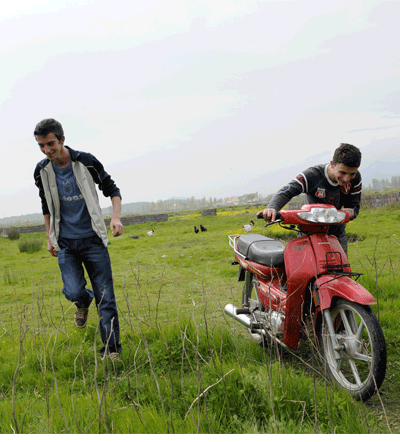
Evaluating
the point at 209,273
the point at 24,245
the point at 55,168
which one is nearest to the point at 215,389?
the point at 55,168

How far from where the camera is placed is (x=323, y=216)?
2979 mm

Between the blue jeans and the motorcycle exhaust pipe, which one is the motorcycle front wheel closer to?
the motorcycle exhaust pipe

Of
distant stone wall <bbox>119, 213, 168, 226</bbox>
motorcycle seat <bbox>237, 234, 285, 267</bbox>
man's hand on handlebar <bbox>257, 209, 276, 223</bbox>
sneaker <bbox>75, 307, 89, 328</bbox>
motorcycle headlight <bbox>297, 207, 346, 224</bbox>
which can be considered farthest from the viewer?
distant stone wall <bbox>119, 213, 168, 226</bbox>

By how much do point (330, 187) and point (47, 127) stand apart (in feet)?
8.63

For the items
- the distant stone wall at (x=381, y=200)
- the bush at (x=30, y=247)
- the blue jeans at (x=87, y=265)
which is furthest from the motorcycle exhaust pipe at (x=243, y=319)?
the distant stone wall at (x=381, y=200)

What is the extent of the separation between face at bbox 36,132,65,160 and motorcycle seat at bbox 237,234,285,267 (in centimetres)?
208

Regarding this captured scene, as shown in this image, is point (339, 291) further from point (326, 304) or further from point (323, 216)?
point (323, 216)

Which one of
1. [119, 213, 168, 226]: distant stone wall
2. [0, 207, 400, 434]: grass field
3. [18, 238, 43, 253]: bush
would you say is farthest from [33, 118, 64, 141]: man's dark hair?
[119, 213, 168, 226]: distant stone wall

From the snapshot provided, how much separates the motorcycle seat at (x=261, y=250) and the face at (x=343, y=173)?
2.66 feet

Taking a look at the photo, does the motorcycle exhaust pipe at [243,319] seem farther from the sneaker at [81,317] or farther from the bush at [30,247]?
the bush at [30,247]

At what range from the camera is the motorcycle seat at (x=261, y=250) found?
353cm

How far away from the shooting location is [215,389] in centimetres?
261

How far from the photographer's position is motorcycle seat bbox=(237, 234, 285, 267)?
353 cm

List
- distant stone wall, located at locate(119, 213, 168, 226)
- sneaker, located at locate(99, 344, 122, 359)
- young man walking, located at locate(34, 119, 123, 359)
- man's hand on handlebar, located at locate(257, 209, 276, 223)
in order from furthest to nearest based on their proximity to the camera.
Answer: distant stone wall, located at locate(119, 213, 168, 226), young man walking, located at locate(34, 119, 123, 359), sneaker, located at locate(99, 344, 122, 359), man's hand on handlebar, located at locate(257, 209, 276, 223)
